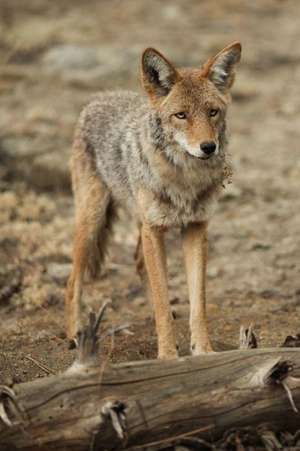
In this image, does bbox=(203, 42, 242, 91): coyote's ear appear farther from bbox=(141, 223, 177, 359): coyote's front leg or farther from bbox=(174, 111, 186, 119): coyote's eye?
bbox=(141, 223, 177, 359): coyote's front leg

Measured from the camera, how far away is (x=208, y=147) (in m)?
5.52

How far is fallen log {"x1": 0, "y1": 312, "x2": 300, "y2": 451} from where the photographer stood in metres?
4.25

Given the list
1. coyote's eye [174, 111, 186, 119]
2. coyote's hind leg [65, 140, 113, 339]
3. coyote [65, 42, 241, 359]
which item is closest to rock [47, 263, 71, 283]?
coyote's hind leg [65, 140, 113, 339]

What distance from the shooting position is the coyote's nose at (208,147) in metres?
5.50

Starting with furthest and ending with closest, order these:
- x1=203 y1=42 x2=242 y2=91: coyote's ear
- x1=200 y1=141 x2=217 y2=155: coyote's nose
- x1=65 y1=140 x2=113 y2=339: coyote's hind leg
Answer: x1=65 y1=140 x2=113 y2=339: coyote's hind leg, x1=203 y1=42 x2=242 y2=91: coyote's ear, x1=200 y1=141 x2=217 y2=155: coyote's nose

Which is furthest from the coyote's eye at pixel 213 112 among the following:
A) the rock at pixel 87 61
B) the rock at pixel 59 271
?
the rock at pixel 87 61

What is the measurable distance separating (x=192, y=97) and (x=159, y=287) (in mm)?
1394

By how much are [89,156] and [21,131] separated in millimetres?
5023

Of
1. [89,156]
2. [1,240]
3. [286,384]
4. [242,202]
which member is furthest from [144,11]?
[286,384]

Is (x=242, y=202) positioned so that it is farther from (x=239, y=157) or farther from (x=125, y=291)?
(x=125, y=291)

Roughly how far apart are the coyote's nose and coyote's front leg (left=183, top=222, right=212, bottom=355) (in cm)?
81

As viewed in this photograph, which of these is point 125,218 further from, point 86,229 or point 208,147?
point 208,147

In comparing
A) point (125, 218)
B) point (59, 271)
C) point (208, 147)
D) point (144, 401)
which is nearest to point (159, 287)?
point (208, 147)

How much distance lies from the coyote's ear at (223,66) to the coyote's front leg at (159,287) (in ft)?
3.87
